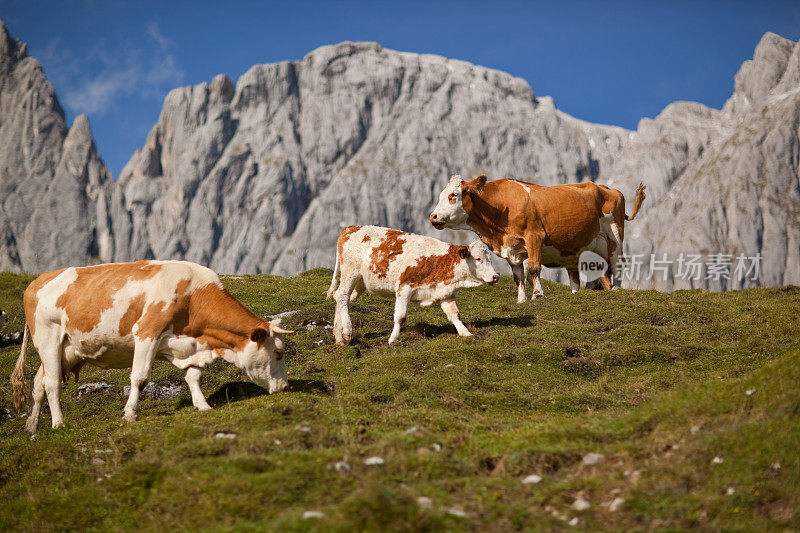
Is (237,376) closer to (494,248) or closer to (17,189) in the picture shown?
(494,248)

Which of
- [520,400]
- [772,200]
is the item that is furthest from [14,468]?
[772,200]

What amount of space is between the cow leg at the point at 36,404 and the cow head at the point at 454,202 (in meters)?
→ 11.2

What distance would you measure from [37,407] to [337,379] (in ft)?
19.5

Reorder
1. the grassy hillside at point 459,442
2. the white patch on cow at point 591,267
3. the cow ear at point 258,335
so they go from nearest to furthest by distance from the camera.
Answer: the grassy hillside at point 459,442 → the cow ear at point 258,335 → the white patch on cow at point 591,267

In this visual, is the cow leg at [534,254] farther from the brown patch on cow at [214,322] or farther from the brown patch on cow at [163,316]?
the brown patch on cow at [163,316]

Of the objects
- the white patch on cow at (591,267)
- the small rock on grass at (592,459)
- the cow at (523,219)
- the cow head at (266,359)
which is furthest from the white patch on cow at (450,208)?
the small rock on grass at (592,459)

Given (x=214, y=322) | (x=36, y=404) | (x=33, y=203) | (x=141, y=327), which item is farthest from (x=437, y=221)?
(x=33, y=203)

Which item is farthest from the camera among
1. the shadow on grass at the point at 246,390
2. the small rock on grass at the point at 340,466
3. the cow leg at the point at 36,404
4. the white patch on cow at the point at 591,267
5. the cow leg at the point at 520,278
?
the white patch on cow at the point at 591,267

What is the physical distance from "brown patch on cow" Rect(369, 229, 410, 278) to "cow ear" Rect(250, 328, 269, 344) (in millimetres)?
5079

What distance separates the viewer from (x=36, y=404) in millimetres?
13172

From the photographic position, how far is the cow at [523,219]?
20.4 m

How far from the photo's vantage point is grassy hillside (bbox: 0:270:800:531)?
23.5 feet

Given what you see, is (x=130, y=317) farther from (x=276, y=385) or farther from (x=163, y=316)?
(x=276, y=385)

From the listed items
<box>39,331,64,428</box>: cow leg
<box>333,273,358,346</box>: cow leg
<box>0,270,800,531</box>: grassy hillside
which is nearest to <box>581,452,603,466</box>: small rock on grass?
<box>0,270,800,531</box>: grassy hillside
